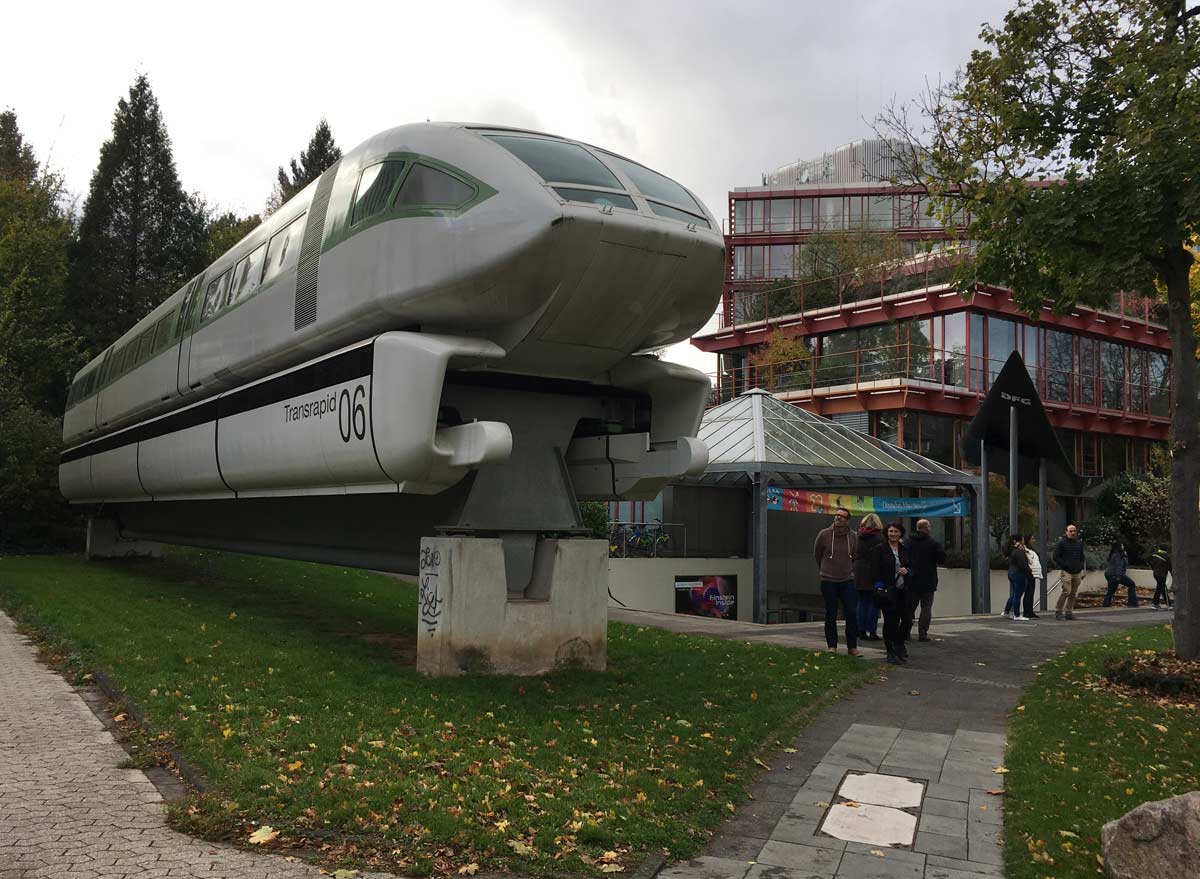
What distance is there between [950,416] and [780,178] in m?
44.0

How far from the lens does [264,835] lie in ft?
16.9

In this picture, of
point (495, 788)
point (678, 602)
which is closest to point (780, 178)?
point (678, 602)

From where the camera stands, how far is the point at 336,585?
18672mm

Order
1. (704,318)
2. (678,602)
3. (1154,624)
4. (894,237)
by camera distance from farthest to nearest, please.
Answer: (894,237)
(678,602)
(1154,624)
(704,318)

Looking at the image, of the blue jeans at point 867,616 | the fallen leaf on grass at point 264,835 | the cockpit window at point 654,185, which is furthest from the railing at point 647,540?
the fallen leaf on grass at point 264,835

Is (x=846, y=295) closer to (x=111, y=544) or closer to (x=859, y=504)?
(x=859, y=504)

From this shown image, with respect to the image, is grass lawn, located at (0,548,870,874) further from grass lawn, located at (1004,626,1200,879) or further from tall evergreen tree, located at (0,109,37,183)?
tall evergreen tree, located at (0,109,37,183)

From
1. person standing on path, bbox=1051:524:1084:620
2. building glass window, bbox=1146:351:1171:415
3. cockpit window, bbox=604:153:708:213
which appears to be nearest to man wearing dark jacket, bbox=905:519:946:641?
cockpit window, bbox=604:153:708:213

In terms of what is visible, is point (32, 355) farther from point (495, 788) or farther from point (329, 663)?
point (495, 788)

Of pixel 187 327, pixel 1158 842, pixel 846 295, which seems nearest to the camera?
pixel 1158 842

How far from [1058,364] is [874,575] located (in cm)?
2737

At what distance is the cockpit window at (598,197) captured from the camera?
8477mm

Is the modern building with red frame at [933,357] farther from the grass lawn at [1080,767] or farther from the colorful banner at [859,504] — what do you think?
the grass lawn at [1080,767]

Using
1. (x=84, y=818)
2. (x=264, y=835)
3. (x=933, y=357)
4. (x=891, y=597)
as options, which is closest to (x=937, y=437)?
(x=933, y=357)
